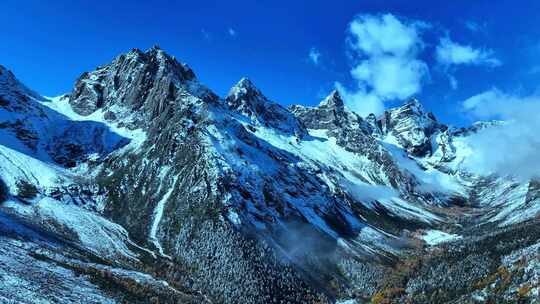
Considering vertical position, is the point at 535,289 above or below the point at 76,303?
above

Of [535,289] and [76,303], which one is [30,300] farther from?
[535,289]

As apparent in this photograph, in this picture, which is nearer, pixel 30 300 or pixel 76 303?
pixel 30 300

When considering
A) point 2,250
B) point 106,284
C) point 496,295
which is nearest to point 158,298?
point 106,284

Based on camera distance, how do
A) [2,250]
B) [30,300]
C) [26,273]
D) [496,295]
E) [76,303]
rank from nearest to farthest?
[30,300], [76,303], [26,273], [2,250], [496,295]

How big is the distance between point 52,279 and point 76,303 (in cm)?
2033

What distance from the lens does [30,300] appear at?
474 ft

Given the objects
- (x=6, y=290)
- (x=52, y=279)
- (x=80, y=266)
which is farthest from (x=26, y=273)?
(x=80, y=266)

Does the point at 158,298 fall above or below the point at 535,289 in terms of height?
below

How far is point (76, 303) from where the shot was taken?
6093 inches

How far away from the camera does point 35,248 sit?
200m

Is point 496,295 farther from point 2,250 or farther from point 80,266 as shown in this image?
point 2,250

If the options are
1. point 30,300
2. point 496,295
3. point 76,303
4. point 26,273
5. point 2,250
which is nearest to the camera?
point 30,300

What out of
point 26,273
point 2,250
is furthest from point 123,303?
point 2,250

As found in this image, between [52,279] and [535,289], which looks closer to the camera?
[52,279]
